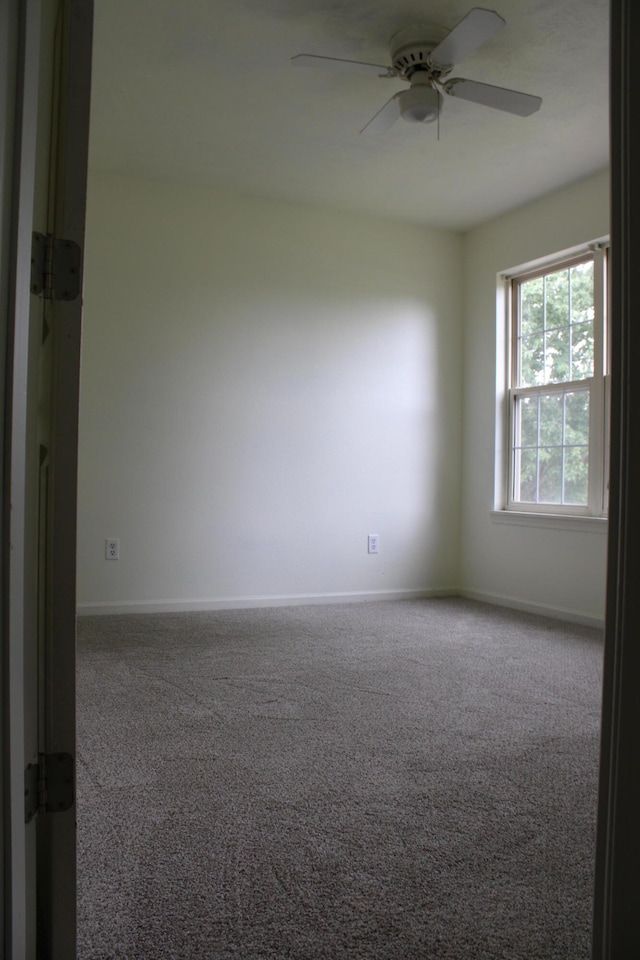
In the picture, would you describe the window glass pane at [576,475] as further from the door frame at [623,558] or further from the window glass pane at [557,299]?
the door frame at [623,558]

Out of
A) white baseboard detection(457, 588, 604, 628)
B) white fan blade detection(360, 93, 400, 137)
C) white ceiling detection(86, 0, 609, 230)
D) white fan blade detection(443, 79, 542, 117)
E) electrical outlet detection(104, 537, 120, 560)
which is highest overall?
white ceiling detection(86, 0, 609, 230)

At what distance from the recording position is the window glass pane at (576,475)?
13.2 ft

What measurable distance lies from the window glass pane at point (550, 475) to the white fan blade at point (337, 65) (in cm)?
248

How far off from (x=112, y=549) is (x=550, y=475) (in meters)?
2.73

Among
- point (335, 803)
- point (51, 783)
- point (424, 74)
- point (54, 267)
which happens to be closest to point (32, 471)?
point (54, 267)

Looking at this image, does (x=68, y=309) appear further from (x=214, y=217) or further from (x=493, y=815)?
(x=214, y=217)

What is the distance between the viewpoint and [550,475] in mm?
4293

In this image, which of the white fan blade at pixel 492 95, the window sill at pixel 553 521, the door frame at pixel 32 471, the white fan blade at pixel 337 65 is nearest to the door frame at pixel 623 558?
the door frame at pixel 32 471

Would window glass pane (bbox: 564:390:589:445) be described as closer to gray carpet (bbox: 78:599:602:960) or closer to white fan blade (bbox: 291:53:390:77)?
gray carpet (bbox: 78:599:602:960)

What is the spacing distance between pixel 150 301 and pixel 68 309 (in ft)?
10.2

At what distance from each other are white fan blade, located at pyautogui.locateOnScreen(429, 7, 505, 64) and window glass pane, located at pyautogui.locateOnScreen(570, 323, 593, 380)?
6.42ft

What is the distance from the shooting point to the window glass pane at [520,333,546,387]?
4.40 m

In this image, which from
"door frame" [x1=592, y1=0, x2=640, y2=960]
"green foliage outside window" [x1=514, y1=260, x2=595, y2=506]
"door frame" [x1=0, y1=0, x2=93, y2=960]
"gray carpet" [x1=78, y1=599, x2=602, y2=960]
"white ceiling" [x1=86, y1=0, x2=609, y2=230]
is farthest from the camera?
"green foliage outside window" [x1=514, y1=260, x2=595, y2=506]

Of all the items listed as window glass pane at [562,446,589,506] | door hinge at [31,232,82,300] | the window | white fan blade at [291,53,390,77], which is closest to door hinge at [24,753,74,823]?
door hinge at [31,232,82,300]
